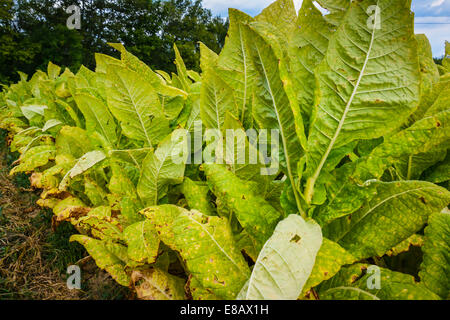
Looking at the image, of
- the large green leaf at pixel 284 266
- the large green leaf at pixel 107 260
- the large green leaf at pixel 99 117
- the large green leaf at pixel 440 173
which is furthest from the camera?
the large green leaf at pixel 99 117

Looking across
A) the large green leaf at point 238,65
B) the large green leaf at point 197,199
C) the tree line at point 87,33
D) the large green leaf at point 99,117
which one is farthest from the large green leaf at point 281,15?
the tree line at point 87,33

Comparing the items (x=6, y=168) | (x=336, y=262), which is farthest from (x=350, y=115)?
(x=6, y=168)

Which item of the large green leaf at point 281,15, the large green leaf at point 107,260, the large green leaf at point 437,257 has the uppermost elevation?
the large green leaf at point 281,15

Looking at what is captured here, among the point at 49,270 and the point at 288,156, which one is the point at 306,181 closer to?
the point at 288,156

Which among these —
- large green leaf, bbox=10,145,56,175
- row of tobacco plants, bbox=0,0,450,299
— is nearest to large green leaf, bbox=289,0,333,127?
row of tobacco plants, bbox=0,0,450,299

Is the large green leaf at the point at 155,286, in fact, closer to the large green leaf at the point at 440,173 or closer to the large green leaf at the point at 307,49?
the large green leaf at the point at 307,49

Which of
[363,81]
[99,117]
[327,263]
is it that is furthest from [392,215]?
[99,117]

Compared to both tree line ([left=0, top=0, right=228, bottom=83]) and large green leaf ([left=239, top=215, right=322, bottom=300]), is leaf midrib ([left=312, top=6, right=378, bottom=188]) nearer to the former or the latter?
large green leaf ([left=239, top=215, right=322, bottom=300])
